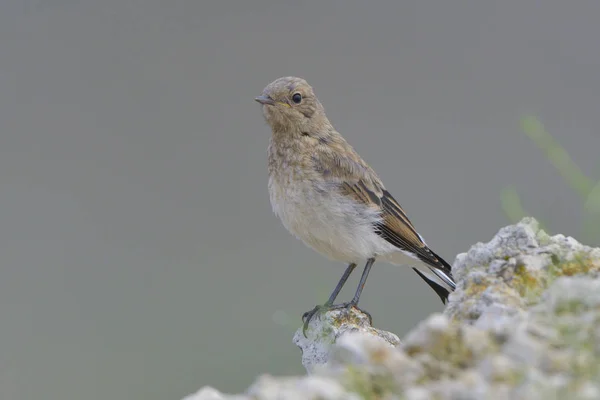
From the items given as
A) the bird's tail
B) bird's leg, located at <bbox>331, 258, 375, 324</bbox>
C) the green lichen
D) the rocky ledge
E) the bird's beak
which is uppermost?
the bird's beak

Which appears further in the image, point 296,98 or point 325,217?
point 296,98

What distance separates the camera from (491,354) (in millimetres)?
Result: 2410

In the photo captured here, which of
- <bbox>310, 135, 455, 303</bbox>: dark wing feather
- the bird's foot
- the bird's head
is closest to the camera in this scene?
the bird's foot

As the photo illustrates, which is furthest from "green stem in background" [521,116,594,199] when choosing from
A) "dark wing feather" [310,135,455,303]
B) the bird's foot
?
"dark wing feather" [310,135,455,303]

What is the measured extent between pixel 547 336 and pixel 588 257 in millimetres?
1009

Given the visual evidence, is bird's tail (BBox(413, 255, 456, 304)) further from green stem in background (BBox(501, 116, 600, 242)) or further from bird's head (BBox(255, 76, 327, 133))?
green stem in background (BBox(501, 116, 600, 242))

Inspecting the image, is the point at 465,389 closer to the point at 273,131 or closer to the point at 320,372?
the point at 320,372

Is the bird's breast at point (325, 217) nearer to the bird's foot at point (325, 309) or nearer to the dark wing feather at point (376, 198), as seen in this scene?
the dark wing feather at point (376, 198)

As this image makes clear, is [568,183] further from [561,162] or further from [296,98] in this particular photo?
[296,98]

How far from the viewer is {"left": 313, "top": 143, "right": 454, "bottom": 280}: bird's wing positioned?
676 cm

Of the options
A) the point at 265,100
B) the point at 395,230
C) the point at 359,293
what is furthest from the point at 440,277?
the point at 265,100

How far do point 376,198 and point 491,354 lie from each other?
4502 mm

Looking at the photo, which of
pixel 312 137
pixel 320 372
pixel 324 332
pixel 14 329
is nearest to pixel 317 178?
pixel 312 137

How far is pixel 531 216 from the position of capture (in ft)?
12.6
